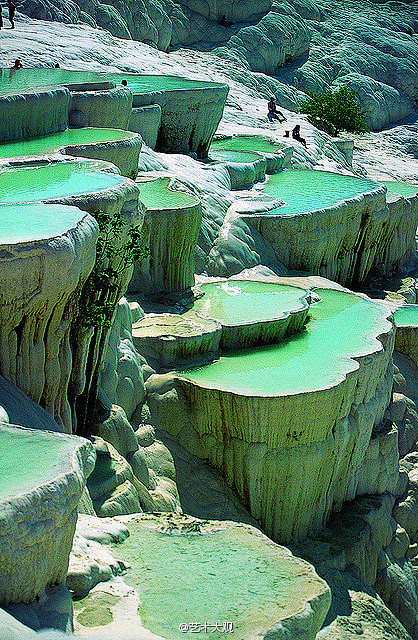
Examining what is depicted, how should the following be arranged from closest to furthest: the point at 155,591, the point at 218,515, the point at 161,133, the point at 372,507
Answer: the point at 155,591 → the point at 218,515 → the point at 372,507 → the point at 161,133

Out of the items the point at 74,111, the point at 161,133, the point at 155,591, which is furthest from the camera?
the point at 161,133

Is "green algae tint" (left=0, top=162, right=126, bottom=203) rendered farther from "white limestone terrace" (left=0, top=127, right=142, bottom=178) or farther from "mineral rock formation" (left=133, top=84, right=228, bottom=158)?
"mineral rock formation" (left=133, top=84, right=228, bottom=158)

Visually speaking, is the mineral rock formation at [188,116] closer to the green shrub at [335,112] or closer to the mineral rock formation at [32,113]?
the mineral rock formation at [32,113]

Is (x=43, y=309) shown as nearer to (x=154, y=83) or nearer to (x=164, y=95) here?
(x=164, y=95)

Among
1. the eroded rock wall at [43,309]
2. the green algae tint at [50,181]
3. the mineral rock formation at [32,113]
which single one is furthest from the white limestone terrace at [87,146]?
the eroded rock wall at [43,309]

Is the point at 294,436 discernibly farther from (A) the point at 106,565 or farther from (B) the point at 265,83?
(B) the point at 265,83

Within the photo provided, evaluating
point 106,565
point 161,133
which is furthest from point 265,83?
point 106,565
